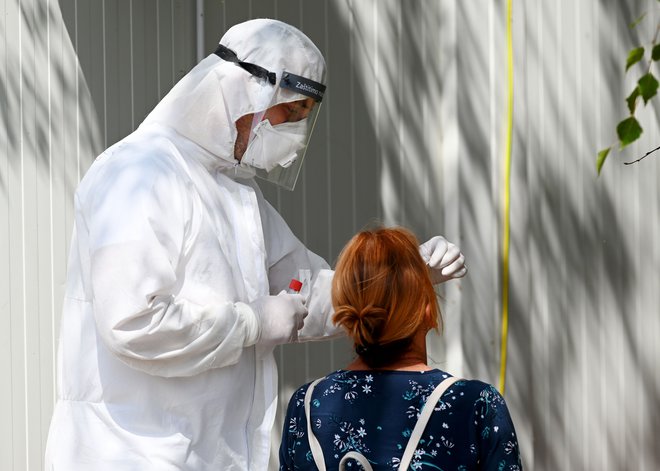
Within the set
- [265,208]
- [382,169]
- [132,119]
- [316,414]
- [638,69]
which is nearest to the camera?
[316,414]

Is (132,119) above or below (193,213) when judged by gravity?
above

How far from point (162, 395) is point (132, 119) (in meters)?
1.47

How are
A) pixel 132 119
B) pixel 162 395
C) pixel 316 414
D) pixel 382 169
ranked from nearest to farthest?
1. pixel 316 414
2. pixel 162 395
3. pixel 132 119
4. pixel 382 169

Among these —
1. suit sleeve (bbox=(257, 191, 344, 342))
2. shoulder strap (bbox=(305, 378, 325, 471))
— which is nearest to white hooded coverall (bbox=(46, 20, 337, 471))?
suit sleeve (bbox=(257, 191, 344, 342))

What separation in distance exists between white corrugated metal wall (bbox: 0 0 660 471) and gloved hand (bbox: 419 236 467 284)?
94 centimetres

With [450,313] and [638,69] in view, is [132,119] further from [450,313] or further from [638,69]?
[638,69]

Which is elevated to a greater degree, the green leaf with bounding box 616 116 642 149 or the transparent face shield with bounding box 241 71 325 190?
the transparent face shield with bounding box 241 71 325 190

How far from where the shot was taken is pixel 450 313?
4.30 m

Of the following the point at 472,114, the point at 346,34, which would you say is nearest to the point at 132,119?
the point at 346,34

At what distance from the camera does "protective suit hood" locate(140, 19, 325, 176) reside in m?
3.08

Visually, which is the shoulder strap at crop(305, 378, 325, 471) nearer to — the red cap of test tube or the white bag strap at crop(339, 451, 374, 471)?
the white bag strap at crop(339, 451, 374, 471)

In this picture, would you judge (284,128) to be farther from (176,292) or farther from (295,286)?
(176,292)

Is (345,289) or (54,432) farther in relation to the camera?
(54,432)

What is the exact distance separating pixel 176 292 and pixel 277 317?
0.86 feet
